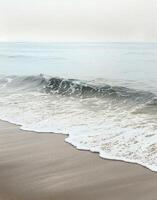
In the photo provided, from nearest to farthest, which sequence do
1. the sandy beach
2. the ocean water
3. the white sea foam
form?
the sandy beach < the white sea foam < the ocean water

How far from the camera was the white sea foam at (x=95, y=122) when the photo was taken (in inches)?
229

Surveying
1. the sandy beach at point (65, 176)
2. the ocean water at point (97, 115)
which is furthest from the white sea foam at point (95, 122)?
the sandy beach at point (65, 176)

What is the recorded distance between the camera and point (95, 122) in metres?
7.79

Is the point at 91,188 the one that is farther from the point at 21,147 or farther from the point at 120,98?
the point at 120,98

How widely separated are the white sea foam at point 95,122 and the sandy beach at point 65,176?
1.02 feet

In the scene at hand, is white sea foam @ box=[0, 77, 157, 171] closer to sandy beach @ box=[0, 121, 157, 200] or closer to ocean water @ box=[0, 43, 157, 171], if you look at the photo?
ocean water @ box=[0, 43, 157, 171]

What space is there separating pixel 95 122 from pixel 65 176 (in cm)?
302

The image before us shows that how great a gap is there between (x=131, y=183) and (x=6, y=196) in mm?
1383

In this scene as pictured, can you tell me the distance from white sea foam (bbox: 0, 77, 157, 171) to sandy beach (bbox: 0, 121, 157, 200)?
312 mm

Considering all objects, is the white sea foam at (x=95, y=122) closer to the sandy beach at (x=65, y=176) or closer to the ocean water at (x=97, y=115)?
the ocean water at (x=97, y=115)

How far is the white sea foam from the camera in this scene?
582 cm

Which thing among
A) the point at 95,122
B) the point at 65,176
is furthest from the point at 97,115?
the point at 65,176

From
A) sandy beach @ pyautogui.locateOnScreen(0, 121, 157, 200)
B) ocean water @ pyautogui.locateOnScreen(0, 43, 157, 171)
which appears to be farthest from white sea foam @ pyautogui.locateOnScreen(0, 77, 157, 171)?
sandy beach @ pyautogui.locateOnScreen(0, 121, 157, 200)

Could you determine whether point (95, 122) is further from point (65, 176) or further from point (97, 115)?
point (65, 176)
